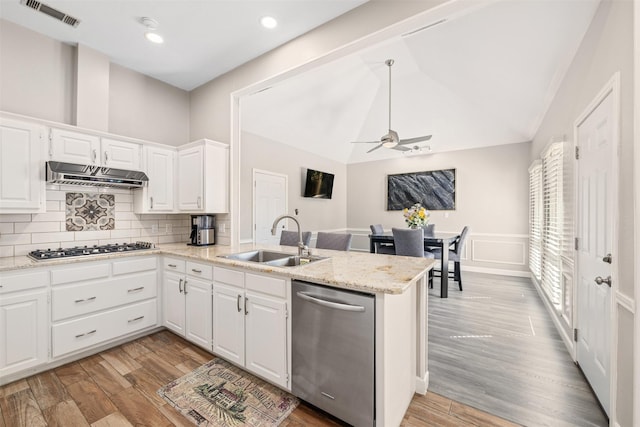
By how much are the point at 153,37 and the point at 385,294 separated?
3319 millimetres

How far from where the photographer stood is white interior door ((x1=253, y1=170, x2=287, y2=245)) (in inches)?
191

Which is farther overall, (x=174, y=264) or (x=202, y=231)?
(x=202, y=231)

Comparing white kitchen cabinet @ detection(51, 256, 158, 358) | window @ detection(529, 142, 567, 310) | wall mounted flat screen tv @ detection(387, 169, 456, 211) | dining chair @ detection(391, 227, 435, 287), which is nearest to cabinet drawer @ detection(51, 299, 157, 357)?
white kitchen cabinet @ detection(51, 256, 158, 358)

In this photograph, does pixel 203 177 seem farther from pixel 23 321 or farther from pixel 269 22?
pixel 23 321

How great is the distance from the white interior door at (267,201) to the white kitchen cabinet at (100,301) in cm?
215

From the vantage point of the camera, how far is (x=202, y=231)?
333cm

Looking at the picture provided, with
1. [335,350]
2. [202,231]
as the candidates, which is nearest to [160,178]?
[202,231]

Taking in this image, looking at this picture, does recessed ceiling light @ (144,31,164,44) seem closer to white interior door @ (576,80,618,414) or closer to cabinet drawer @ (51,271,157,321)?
cabinet drawer @ (51,271,157,321)

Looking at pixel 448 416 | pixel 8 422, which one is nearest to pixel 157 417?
pixel 8 422

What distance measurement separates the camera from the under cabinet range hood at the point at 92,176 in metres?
2.43

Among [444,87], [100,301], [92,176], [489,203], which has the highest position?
[444,87]

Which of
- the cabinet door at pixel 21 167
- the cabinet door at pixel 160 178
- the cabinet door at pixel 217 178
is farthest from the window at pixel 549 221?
the cabinet door at pixel 21 167

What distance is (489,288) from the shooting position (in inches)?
179

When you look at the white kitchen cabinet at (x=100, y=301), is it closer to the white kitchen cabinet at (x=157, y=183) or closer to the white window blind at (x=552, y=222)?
the white kitchen cabinet at (x=157, y=183)
